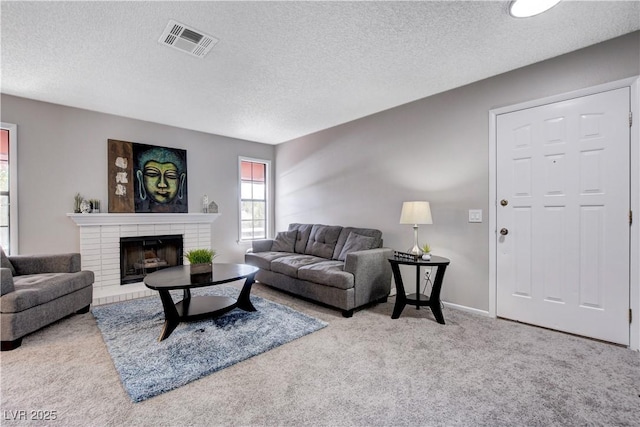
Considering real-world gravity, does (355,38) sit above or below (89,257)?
above

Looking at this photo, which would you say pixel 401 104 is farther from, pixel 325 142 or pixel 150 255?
pixel 150 255

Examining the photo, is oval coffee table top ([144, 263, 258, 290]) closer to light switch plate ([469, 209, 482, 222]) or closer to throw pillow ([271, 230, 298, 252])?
throw pillow ([271, 230, 298, 252])

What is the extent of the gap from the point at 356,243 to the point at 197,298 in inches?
77.9

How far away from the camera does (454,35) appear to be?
7.47 ft

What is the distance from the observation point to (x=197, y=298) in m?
3.14

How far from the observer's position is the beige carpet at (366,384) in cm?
158

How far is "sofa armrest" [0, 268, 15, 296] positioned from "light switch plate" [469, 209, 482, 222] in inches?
171

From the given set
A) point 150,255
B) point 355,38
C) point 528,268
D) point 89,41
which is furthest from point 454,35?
point 150,255

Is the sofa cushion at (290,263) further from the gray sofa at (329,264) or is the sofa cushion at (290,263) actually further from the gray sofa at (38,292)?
the gray sofa at (38,292)

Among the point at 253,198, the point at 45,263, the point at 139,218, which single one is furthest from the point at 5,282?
the point at 253,198

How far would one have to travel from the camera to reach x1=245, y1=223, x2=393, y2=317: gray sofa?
309cm

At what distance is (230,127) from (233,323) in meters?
3.13

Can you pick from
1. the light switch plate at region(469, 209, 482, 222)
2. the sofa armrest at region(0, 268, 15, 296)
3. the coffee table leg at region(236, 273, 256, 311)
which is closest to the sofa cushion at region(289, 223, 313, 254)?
the coffee table leg at region(236, 273, 256, 311)

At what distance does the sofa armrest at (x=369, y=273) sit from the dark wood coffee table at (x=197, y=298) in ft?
3.57
